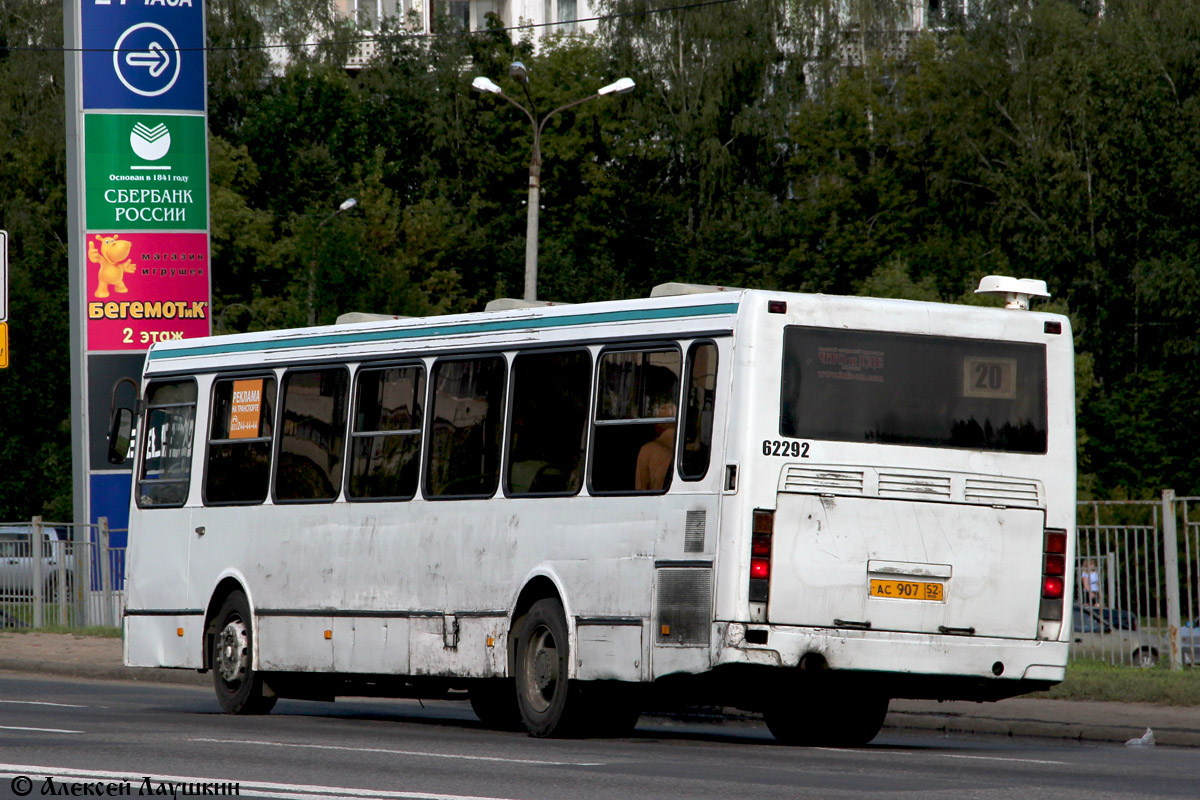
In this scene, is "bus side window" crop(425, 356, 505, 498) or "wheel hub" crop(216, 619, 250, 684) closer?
"bus side window" crop(425, 356, 505, 498)

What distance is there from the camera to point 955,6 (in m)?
63.4

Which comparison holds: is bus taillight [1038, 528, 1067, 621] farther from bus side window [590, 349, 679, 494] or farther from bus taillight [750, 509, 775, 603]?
bus side window [590, 349, 679, 494]

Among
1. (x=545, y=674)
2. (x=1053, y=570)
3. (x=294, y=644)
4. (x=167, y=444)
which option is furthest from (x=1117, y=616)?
(x=167, y=444)

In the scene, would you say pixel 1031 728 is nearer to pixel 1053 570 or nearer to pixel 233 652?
pixel 1053 570

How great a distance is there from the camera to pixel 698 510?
523 inches

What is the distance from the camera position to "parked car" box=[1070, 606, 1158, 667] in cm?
1945

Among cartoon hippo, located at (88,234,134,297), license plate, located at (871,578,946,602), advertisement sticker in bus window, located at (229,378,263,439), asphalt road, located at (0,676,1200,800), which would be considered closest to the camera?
asphalt road, located at (0,676,1200,800)

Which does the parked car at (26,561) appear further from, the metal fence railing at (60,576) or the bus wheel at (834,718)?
the bus wheel at (834,718)

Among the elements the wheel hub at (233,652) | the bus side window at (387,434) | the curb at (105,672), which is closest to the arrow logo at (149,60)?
the curb at (105,672)

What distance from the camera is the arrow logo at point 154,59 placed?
103 ft

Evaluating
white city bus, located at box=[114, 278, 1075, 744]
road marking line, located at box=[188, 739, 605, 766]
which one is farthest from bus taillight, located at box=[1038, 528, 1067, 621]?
road marking line, located at box=[188, 739, 605, 766]

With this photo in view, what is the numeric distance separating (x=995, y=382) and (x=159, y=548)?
7.94m

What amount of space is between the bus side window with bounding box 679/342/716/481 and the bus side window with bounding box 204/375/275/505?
4978 mm

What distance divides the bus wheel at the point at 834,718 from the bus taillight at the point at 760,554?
217cm
